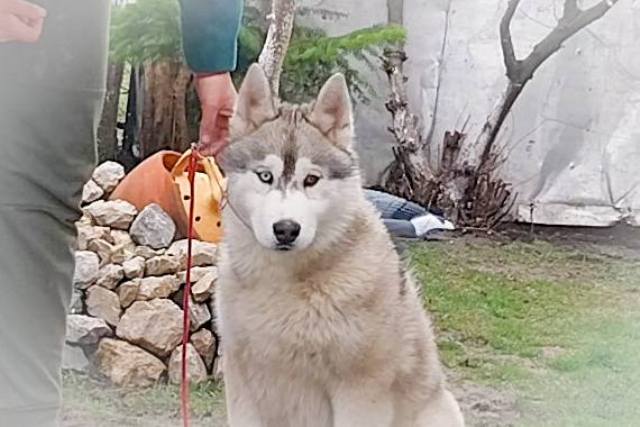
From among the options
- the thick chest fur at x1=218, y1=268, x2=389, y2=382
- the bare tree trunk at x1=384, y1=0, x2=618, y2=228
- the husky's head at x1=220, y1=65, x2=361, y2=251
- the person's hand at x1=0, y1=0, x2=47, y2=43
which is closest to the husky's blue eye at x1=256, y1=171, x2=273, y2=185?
the husky's head at x1=220, y1=65, x2=361, y2=251

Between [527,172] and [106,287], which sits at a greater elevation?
[527,172]

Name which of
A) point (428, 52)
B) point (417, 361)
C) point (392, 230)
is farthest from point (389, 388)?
point (428, 52)

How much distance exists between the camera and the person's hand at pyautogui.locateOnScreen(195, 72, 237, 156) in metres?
1.02

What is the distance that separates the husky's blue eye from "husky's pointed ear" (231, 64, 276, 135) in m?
0.04

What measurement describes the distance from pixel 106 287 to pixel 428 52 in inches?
18.1

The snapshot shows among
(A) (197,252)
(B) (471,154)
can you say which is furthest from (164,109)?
(B) (471,154)

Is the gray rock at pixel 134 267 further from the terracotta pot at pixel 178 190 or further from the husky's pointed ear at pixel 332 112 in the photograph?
the husky's pointed ear at pixel 332 112

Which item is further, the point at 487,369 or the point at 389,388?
the point at 487,369

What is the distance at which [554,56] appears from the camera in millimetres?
1322

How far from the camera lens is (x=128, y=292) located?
139 centimetres

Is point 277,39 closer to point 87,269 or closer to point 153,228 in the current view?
point 153,228

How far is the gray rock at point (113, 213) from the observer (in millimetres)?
1281

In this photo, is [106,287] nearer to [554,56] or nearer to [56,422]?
[56,422]

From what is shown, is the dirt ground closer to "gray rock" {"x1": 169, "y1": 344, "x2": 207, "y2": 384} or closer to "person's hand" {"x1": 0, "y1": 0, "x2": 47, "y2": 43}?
"gray rock" {"x1": 169, "y1": 344, "x2": 207, "y2": 384}
